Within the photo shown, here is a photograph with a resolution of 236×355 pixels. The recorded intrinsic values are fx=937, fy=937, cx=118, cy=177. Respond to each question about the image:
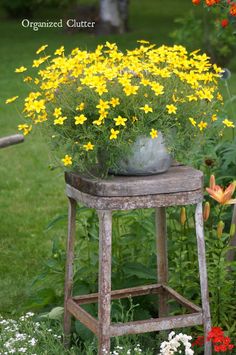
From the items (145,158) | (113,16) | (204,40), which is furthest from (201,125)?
(113,16)

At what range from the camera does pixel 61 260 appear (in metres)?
4.62

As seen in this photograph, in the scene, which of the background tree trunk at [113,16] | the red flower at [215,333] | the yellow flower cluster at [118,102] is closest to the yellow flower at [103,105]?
the yellow flower cluster at [118,102]

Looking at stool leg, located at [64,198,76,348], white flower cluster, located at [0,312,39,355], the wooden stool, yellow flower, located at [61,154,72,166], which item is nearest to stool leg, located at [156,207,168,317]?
the wooden stool

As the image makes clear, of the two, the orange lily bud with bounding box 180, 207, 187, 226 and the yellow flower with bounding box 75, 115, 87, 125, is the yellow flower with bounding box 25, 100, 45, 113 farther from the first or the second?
the orange lily bud with bounding box 180, 207, 187, 226

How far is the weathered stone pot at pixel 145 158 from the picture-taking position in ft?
12.1

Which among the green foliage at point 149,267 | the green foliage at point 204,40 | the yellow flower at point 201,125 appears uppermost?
the green foliage at point 204,40

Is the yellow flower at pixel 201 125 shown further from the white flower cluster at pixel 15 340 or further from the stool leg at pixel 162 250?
the white flower cluster at pixel 15 340

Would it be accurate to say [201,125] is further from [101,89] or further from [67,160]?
[67,160]

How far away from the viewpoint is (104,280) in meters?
3.76

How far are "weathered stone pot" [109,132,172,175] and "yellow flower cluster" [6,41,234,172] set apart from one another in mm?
52

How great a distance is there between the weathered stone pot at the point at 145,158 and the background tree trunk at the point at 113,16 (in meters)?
14.1

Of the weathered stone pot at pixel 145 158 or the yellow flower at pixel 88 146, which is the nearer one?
the yellow flower at pixel 88 146

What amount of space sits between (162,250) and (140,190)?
65 centimetres

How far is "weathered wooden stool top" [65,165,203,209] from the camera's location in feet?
12.1
